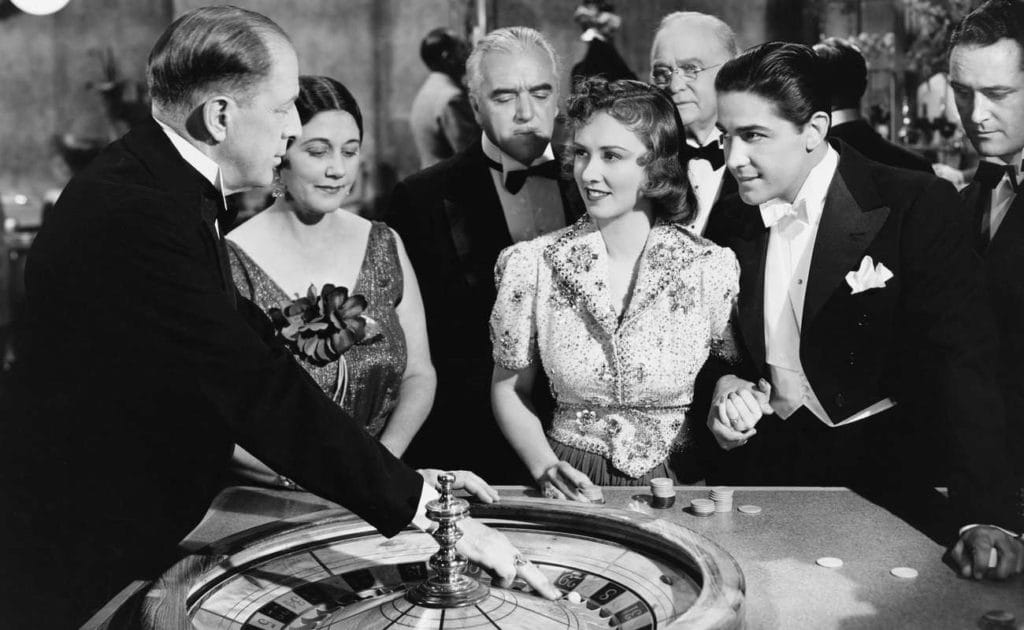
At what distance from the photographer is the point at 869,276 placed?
8.24 ft

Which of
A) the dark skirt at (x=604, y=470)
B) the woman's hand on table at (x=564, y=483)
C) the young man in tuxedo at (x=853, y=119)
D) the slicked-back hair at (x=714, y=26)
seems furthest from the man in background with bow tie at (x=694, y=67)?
the woman's hand on table at (x=564, y=483)

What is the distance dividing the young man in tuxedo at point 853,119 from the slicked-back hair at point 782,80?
1.08m

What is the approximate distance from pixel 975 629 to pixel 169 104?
5.28ft

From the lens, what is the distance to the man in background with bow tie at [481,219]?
3373mm

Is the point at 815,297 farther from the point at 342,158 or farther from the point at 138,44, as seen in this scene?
the point at 138,44

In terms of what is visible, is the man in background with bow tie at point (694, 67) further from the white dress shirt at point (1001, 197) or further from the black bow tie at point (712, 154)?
the white dress shirt at point (1001, 197)

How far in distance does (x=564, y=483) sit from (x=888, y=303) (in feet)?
3.07

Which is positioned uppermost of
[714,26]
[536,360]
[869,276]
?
[714,26]

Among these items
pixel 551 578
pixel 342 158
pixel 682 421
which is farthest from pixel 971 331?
pixel 342 158

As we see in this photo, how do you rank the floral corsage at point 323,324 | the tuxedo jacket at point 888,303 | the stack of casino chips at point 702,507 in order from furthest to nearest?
the floral corsage at point 323,324, the tuxedo jacket at point 888,303, the stack of casino chips at point 702,507

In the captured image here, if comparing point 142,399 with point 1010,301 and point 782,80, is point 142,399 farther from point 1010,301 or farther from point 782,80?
point 1010,301

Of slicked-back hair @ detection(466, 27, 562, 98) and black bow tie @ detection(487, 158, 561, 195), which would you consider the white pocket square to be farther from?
slicked-back hair @ detection(466, 27, 562, 98)

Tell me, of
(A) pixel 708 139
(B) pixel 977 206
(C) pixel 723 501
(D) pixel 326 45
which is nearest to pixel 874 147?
(A) pixel 708 139

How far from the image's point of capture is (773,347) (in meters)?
2.63
